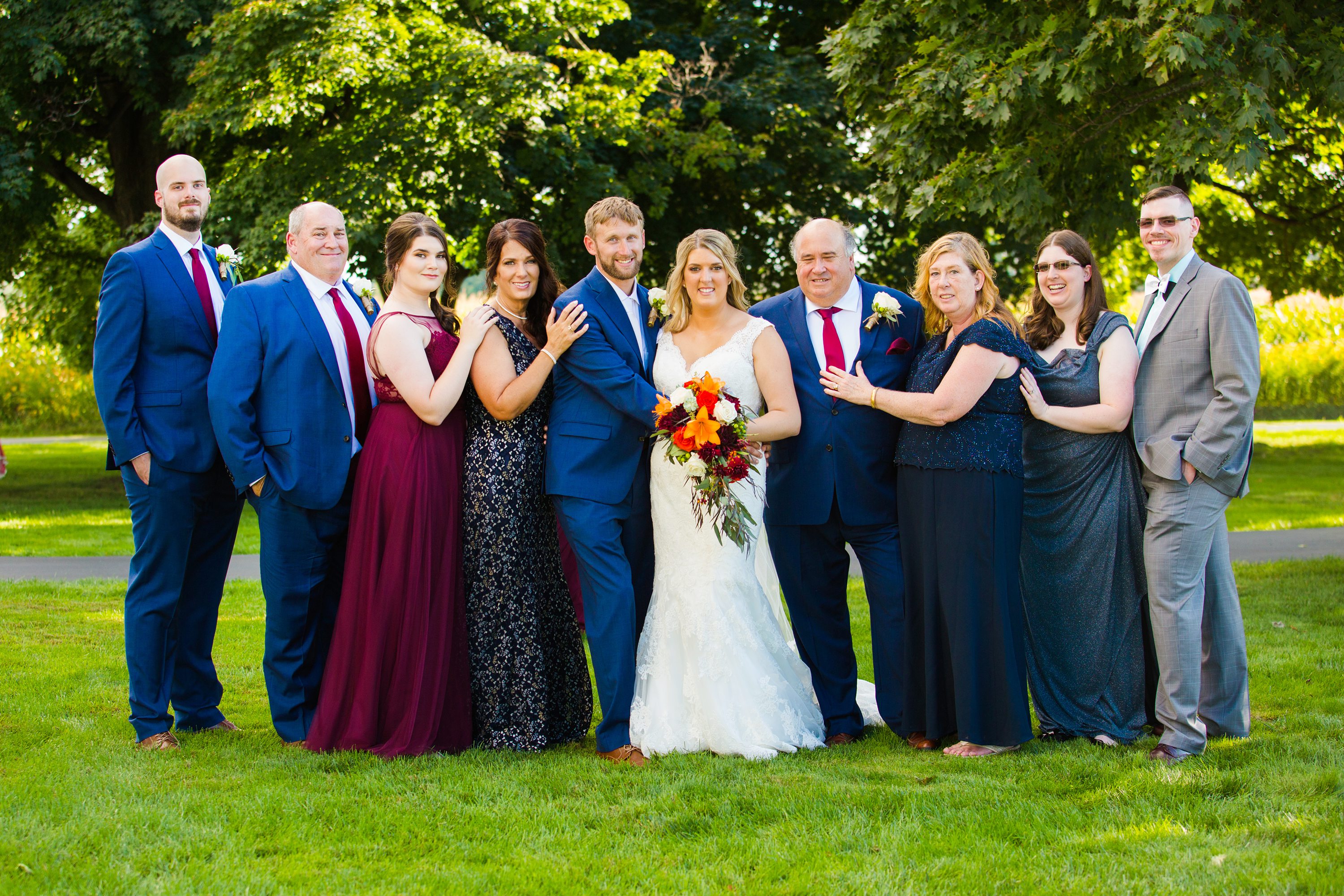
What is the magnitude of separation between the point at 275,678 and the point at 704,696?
2.06 metres

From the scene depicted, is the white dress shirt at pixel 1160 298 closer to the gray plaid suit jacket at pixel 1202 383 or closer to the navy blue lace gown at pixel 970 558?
the gray plaid suit jacket at pixel 1202 383

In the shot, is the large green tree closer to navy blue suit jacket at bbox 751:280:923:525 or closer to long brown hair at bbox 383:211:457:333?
navy blue suit jacket at bbox 751:280:923:525

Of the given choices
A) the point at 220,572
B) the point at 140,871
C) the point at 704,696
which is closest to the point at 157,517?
the point at 220,572

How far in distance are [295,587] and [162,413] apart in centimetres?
102

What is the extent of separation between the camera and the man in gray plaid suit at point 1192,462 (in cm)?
514

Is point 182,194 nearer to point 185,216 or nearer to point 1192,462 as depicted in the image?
point 185,216

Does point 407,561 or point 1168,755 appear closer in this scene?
point 1168,755

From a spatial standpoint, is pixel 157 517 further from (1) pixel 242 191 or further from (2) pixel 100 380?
(1) pixel 242 191

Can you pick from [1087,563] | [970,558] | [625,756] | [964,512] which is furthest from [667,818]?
[1087,563]

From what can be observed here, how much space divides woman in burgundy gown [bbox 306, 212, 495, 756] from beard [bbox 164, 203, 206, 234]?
1.03 metres

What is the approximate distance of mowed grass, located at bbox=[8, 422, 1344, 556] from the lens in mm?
13109

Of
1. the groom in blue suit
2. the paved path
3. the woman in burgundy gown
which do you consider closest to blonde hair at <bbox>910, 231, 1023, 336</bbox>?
the groom in blue suit

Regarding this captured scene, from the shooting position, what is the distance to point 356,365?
573 centimetres

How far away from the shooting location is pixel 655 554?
18.5 ft
